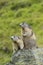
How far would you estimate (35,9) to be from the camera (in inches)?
1534

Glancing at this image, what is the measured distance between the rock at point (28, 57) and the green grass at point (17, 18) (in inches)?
253

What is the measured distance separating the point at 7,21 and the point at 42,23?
17.8 feet

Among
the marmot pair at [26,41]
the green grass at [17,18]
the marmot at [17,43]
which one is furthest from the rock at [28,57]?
the green grass at [17,18]

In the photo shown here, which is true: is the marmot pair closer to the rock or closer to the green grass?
the rock

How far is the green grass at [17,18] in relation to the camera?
26489 millimetres

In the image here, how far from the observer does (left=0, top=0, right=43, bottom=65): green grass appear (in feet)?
86.9

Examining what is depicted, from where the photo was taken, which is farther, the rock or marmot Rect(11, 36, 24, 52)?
marmot Rect(11, 36, 24, 52)

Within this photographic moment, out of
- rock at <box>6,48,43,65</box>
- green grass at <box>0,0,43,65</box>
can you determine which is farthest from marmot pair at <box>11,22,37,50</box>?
green grass at <box>0,0,43,65</box>

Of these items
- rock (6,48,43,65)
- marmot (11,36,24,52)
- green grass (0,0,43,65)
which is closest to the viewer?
rock (6,48,43,65)

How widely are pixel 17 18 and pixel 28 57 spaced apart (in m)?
22.2

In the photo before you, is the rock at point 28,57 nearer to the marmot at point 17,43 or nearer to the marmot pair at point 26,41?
the marmot at point 17,43

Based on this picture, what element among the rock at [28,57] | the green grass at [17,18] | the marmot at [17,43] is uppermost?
the green grass at [17,18]

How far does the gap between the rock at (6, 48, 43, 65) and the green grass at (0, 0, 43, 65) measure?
6434 millimetres

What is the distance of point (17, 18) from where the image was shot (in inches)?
1444
